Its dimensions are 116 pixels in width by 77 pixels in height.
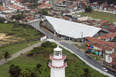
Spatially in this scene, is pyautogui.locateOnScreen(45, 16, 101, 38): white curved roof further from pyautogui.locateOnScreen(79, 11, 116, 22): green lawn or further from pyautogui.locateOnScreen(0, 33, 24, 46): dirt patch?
pyautogui.locateOnScreen(79, 11, 116, 22): green lawn

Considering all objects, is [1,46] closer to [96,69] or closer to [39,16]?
[96,69]

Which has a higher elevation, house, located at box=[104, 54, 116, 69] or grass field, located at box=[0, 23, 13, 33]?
house, located at box=[104, 54, 116, 69]

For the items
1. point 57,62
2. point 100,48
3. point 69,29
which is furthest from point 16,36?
point 57,62

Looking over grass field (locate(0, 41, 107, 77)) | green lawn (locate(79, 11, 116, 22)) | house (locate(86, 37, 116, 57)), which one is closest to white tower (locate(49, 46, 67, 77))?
grass field (locate(0, 41, 107, 77))

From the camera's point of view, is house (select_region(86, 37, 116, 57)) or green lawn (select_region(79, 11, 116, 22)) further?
green lawn (select_region(79, 11, 116, 22))

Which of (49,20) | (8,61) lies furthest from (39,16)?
(8,61)

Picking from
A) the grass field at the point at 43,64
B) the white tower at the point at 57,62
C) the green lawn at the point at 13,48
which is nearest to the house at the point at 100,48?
the grass field at the point at 43,64

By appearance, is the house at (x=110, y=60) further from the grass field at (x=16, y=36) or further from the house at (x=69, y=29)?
the grass field at (x=16, y=36)
